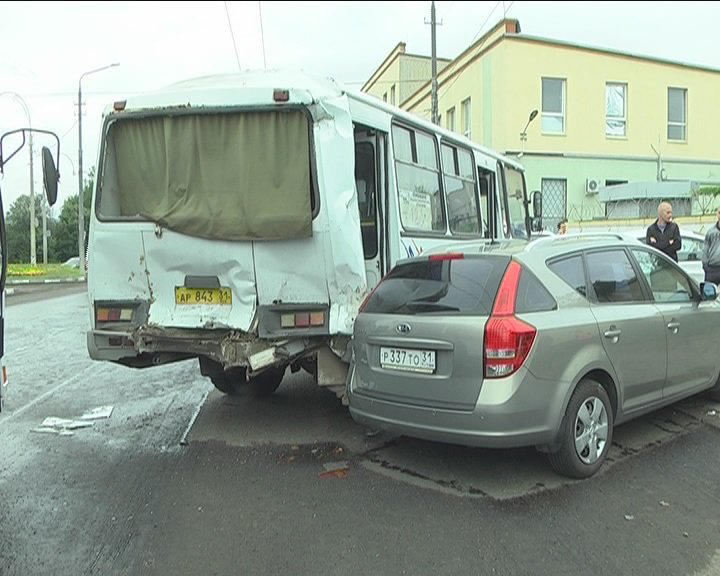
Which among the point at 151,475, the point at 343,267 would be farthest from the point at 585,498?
the point at 151,475

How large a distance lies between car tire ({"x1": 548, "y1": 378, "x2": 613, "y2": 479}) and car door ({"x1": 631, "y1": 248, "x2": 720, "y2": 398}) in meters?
1.02

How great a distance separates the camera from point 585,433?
15.4ft

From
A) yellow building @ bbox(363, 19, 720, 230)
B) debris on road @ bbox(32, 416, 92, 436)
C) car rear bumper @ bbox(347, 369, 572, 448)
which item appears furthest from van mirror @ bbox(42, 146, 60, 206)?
yellow building @ bbox(363, 19, 720, 230)

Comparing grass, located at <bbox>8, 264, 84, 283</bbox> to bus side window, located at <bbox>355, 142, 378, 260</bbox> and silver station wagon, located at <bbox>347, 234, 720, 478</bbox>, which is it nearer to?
bus side window, located at <bbox>355, 142, 378, 260</bbox>

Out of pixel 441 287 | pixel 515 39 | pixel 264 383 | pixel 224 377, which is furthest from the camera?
pixel 515 39

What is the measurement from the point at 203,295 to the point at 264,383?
202 cm

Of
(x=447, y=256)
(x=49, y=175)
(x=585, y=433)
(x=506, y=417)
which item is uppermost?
(x=49, y=175)

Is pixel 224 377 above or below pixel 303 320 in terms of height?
below

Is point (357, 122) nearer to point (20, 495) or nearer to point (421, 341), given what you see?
point (421, 341)

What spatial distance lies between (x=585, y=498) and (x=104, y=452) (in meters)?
3.71

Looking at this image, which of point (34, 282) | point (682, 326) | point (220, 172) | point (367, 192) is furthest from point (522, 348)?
point (34, 282)

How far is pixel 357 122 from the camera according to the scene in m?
5.66

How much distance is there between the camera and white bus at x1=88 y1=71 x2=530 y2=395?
5.37 metres

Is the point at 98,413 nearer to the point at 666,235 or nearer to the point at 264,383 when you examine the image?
the point at 264,383
